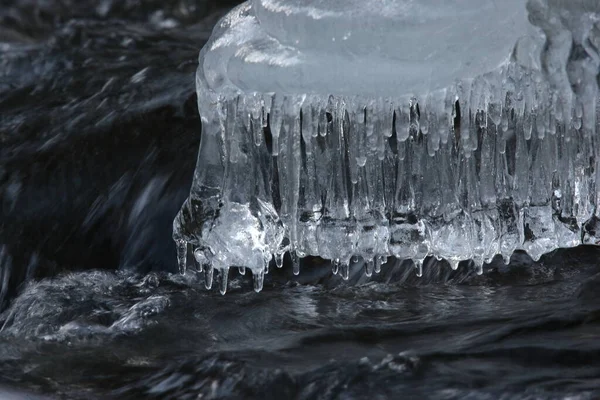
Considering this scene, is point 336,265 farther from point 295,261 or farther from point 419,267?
point 419,267

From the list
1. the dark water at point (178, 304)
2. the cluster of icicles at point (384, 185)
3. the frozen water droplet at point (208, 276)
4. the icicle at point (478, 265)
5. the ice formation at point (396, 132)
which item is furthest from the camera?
the frozen water droplet at point (208, 276)

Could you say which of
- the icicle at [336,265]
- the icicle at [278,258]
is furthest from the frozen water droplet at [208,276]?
the icicle at [336,265]

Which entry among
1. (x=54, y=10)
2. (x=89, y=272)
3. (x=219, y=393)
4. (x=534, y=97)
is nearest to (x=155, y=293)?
(x=89, y=272)

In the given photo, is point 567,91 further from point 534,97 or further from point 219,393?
point 219,393

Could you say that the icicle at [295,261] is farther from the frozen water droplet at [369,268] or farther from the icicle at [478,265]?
the icicle at [478,265]

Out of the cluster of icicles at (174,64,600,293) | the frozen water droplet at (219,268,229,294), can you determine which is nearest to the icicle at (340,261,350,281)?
the cluster of icicles at (174,64,600,293)

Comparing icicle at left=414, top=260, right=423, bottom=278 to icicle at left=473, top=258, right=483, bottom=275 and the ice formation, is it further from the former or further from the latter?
icicle at left=473, top=258, right=483, bottom=275

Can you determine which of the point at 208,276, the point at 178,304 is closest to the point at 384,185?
the point at 208,276
